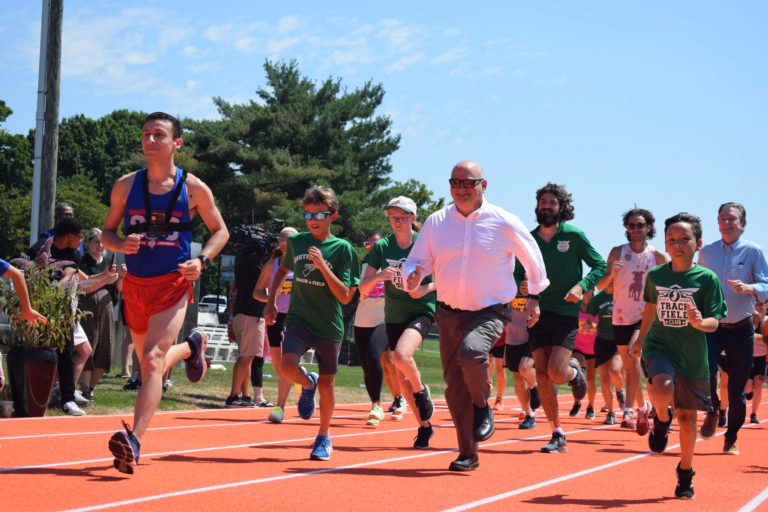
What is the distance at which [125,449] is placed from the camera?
19.9 ft

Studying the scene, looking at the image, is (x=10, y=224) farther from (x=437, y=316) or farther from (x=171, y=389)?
(x=437, y=316)

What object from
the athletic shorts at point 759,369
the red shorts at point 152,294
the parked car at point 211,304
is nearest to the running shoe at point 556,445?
the red shorts at point 152,294

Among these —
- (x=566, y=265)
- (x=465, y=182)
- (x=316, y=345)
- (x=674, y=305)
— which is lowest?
(x=316, y=345)

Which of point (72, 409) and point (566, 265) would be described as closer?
point (566, 265)

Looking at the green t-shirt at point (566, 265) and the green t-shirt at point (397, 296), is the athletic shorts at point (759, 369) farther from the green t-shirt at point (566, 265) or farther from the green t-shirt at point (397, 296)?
the green t-shirt at point (397, 296)

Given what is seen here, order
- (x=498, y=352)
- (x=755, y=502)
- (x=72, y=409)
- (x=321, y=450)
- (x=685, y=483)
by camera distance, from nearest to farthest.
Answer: (x=755, y=502) → (x=685, y=483) → (x=321, y=450) → (x=72, y=409) → (x=498, y=352)

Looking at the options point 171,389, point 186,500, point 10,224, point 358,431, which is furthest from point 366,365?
point 10,224

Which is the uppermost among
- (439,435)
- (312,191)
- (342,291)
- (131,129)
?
(131,129)

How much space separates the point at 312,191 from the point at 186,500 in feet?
10.5

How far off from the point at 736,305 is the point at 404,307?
326 cm

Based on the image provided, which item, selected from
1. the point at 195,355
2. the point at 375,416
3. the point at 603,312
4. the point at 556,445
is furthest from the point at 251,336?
the point at 195,355

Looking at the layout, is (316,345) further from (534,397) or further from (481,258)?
(534,397)

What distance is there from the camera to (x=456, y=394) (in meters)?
7.29

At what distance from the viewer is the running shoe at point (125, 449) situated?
6.05 metres
